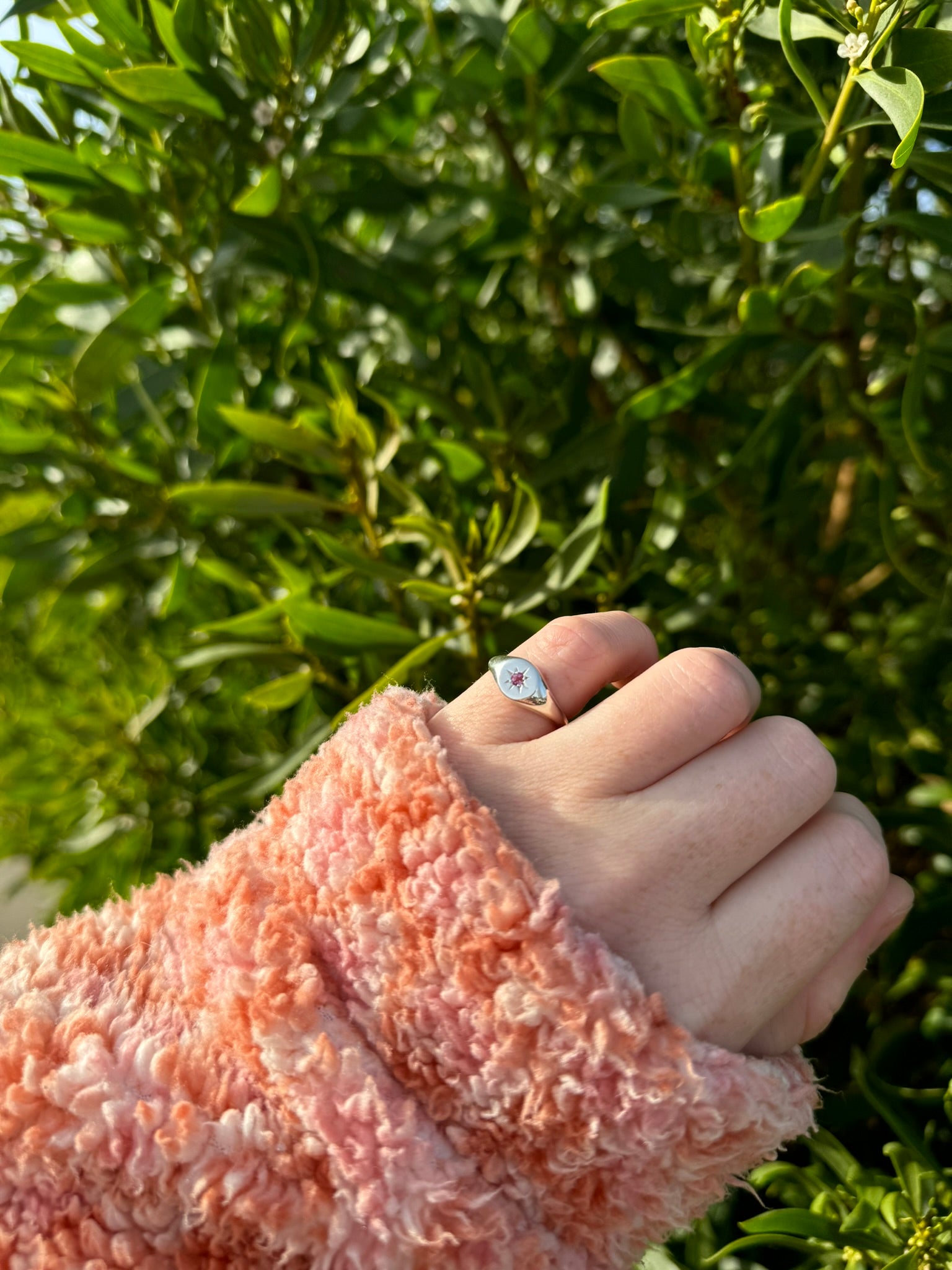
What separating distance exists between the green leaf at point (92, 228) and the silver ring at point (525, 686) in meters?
0.37

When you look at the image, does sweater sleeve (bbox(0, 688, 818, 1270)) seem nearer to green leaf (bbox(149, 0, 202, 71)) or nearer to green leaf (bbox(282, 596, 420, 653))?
green leaf (bbox(282, 596, 420, 653))

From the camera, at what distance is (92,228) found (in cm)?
63

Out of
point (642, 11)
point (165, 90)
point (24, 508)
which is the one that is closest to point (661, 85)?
point (642, 11)

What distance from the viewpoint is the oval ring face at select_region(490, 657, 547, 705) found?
470mm

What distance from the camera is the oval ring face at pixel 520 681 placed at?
1.54 ft

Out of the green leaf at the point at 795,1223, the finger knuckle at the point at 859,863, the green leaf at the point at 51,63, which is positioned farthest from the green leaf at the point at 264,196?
the green leaf at the point at 795,1223

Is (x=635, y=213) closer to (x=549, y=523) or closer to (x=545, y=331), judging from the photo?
(x=545, y=331)

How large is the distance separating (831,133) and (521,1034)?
0.41 meters

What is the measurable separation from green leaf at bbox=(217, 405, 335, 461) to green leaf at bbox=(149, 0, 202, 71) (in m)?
0.18

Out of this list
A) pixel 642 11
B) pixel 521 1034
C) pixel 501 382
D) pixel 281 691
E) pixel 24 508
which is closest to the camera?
pixel 521 1034

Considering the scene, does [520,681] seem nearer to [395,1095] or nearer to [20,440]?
[395,1095]

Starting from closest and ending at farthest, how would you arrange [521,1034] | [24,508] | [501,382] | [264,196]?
1. [521,1034]
2. [264,196]
3. [501,382]
4. [24,508]

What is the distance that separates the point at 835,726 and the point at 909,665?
0.15m

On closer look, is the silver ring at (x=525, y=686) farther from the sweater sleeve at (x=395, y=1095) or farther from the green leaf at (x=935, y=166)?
the green leaf at (x=935, y=166)
